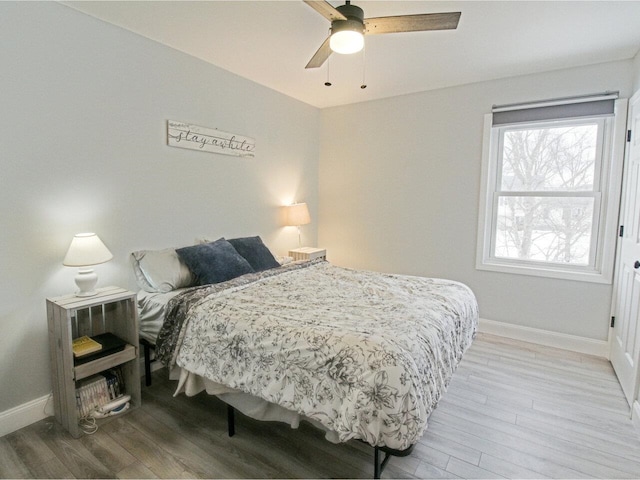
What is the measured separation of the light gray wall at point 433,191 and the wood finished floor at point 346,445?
1.01 m

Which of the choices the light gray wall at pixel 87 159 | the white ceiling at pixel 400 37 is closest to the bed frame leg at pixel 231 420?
the light gray wall at pixel 87 159

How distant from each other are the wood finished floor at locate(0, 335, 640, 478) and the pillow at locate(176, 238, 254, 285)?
34.1 inches

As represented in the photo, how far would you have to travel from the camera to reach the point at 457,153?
11.9 ft

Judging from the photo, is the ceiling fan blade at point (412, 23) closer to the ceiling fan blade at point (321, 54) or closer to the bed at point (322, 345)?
the ceiling fan blade at point (321, 54)

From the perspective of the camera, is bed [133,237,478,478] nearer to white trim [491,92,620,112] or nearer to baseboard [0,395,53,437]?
baseboard [0,395,53,437]

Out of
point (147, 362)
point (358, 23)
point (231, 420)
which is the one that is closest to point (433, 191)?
point (358, 23)

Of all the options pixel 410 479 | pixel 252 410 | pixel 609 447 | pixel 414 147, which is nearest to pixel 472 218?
pixel 414 147

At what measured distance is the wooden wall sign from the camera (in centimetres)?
282

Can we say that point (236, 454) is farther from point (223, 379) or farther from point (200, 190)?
point (200, 190)

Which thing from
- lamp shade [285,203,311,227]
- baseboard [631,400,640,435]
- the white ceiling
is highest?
the white ceiling

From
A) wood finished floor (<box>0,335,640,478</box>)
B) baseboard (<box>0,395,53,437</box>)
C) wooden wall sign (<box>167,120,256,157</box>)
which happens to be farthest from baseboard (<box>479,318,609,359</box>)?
baseboard (<box>0,395,53,437</box>)

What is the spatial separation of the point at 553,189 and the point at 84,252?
12.9ft

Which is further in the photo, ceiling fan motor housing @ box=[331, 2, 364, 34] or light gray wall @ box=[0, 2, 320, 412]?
light gray wall @ box=[0, 2, 320, 412]

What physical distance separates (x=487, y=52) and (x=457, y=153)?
3.45 feet
